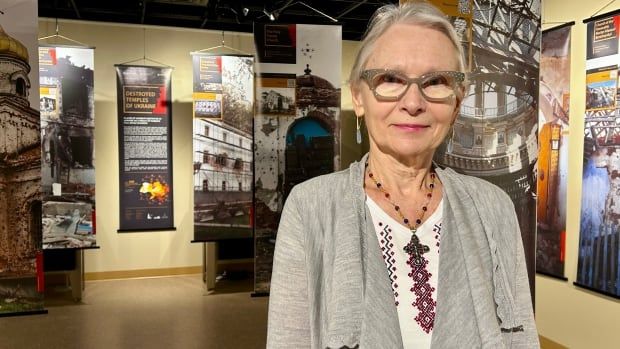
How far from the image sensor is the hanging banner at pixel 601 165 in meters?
3.64

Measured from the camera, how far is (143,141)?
676cm

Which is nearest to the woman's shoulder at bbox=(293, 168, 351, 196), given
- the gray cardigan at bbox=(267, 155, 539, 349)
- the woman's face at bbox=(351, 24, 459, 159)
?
the gray cardigan at bbox=(267, 155, 539, 349)

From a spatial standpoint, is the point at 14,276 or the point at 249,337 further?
the point at 249,337

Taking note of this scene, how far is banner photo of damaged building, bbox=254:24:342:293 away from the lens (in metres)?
5.45

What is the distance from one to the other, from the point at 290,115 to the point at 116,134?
3059 mm

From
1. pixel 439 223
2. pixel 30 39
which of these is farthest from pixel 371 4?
pixel 439 223

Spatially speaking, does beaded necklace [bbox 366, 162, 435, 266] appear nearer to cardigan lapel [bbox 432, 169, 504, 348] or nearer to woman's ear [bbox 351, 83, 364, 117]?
cardigan lapel [bbox 432, 169, 504, 348]

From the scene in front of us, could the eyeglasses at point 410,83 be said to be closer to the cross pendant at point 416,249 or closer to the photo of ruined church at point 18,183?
the cross pendant at point 416,249

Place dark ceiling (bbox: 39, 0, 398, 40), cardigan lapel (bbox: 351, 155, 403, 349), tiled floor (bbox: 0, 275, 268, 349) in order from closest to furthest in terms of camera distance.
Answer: cardigan lapel (bbox: 351, 155, 403, 349) → tiled floor (bbox: 0, 275, 268, 349) → dark ceiling (bbox: 39, 0, 398, 40)

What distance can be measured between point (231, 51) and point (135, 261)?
348cm

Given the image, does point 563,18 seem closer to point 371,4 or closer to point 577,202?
point 577,202

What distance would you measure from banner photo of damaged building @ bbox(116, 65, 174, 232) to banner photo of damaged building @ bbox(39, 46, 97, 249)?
47cm

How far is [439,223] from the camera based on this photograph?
117 cm

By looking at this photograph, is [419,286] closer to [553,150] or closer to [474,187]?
[474,187]
